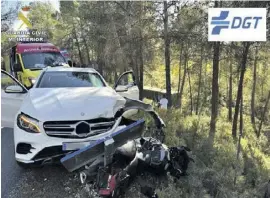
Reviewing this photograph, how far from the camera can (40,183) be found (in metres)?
4.41

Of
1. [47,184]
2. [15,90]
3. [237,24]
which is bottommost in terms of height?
[47,184]

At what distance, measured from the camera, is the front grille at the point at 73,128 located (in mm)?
4137

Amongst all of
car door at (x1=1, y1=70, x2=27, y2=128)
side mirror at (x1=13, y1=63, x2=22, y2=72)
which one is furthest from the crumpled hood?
side mirror at (x1=13, y1=63, x2=22, y2=72)

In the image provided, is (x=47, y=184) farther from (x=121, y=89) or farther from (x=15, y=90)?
(x=121, y=89)

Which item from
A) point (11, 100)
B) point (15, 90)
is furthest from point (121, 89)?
point (11, 100)

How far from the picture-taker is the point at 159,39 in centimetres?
1491

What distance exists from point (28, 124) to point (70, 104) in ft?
2.04

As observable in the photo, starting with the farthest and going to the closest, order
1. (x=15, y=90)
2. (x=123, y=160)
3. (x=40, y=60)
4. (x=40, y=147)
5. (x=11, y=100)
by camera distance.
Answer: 1. (x=40, y=60)
2. (x=11, y=100)
3. (x=15, y=90)
4. (x=123, y=160)
5. (x=40, y=147)

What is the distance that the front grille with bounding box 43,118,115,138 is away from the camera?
163 inches

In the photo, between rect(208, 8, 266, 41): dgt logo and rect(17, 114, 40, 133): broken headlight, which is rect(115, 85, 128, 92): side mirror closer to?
rect(17, 114, 40, 133): broken headlight

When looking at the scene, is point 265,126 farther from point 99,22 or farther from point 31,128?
point 31,128

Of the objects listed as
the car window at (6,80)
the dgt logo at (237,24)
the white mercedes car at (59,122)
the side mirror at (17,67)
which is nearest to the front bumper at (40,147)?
the white mercedes car at (59,122)

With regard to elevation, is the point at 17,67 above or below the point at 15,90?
below

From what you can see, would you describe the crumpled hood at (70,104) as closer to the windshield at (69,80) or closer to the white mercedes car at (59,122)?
the white mercedes car at (59,122)
